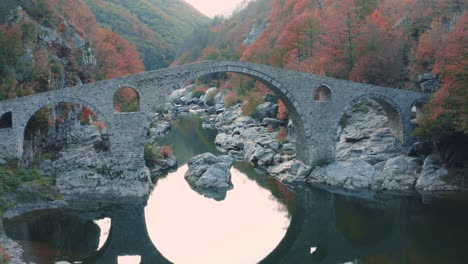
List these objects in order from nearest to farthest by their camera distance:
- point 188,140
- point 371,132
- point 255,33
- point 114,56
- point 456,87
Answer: point 456,87 → point 371,132 → point 188,140 → point 114,56 → point 255,33

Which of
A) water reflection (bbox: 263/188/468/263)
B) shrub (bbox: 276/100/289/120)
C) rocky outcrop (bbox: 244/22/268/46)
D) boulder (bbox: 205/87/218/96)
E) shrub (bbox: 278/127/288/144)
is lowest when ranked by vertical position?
water reflection (bbox: 263/188/468/263)

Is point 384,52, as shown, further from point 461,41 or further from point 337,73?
point 461,41

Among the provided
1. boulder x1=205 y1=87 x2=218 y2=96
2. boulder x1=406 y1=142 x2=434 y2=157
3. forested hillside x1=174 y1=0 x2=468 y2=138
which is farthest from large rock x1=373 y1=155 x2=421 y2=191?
boulder x1=205 y1=87 x2=218 y2=96

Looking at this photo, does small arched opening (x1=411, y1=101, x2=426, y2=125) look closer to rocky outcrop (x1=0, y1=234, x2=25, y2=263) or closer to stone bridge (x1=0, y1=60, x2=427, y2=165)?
stone bridge (x1=0, y1=60, x2=427, y2=165)

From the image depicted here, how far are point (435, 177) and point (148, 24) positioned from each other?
282 feet

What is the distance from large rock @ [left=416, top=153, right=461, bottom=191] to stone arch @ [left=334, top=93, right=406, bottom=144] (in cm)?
325

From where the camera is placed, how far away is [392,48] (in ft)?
99.9

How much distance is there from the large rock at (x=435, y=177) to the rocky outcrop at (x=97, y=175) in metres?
14.6

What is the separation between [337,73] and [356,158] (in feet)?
31.1

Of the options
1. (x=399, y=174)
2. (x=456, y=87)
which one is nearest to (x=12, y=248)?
(x=399, y=174)

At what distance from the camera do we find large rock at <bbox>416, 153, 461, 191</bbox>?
22353mm

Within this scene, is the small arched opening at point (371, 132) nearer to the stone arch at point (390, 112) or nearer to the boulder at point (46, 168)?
the stone arch at point (390, 112)

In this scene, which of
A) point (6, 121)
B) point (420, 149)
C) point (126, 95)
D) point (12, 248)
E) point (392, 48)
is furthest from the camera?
point (126, 95)

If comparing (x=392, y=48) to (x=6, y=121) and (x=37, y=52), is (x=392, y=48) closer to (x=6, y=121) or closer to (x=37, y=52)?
(x=37, y=52)
